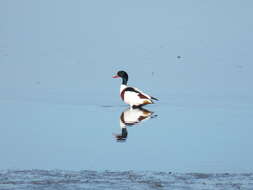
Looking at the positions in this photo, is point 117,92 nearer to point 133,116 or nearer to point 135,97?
point 135,97

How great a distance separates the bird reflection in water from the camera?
10.2m

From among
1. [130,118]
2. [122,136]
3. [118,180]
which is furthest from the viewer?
[130,118]

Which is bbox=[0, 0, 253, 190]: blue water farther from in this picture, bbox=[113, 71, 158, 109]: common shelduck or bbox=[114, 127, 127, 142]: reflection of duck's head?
bbox=[113, 71, 158, 109]: common shelduck

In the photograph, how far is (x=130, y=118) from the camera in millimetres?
12016

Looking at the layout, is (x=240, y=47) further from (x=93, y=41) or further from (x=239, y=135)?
(x=239, y=135)

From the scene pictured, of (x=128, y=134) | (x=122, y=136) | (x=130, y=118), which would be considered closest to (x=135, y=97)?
(x=130, y=118)

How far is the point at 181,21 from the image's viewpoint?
78.0 ft

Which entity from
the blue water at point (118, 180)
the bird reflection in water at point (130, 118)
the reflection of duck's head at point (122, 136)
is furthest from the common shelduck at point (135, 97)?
the blue water at point (118, 180)

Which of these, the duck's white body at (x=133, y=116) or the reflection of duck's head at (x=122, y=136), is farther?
the duck's white body at (x=133, y=116)

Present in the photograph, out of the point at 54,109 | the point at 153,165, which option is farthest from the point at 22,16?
the point at 153,165

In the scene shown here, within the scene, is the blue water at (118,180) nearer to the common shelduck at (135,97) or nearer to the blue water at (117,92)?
the blue water at (117,92)

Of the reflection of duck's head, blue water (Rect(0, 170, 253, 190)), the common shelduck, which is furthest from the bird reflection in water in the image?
blue water (Rect(0, 170, 253, 190))

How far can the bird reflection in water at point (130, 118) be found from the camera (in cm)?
1019

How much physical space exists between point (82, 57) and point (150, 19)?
6.31 metres
